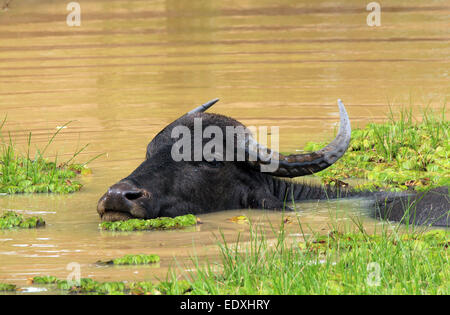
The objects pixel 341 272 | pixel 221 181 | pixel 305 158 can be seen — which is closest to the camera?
pixel 341 272

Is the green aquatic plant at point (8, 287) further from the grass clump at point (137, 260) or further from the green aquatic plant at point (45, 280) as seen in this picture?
the grass clump at point (137, 260)

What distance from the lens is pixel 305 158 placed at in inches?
313

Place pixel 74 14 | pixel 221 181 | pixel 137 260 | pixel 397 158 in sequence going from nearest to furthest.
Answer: pixel 137 260
pixel 221 181
pixel 397 158
pixel 74 14

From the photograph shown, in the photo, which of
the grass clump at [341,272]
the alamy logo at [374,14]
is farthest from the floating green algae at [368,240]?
the alamy logo at [374,14]

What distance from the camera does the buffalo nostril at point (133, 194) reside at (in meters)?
7.31

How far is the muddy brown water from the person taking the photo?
732cm

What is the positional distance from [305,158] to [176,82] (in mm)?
8431

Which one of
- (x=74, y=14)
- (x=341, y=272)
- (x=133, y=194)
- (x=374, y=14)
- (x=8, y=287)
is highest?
(x=74, y=14)

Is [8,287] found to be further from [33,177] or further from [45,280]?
[33,177]

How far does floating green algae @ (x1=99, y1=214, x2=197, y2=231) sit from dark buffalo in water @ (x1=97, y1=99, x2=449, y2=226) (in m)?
0.09

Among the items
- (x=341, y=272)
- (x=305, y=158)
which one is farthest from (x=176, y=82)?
(x=341, y=272)

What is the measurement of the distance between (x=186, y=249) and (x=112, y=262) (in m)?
0.63

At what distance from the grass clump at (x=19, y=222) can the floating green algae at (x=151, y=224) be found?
0.57 metres

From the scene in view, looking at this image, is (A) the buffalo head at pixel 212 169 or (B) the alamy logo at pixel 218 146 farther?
(B) the alamy logo at pixel 218 146
